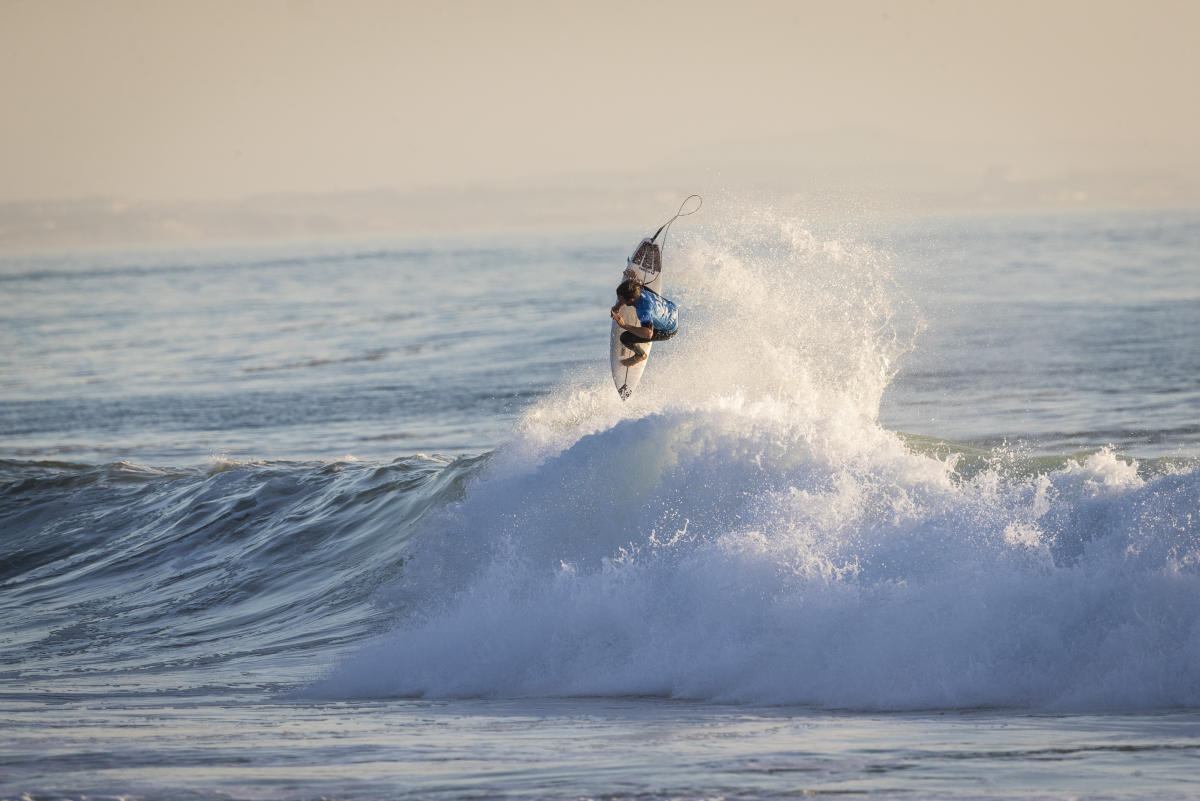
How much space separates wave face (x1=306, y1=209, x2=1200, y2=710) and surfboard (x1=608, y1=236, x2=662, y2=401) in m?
1.22

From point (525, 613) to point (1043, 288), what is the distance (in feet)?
130

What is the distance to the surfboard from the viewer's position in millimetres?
14312

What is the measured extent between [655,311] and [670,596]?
5.05 meters

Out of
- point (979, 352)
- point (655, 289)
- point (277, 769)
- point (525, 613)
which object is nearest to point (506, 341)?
point (979, 352)

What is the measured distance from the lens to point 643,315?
13.8 m

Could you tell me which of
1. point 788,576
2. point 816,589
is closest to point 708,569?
point 788,576

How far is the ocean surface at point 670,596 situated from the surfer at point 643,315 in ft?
2.60

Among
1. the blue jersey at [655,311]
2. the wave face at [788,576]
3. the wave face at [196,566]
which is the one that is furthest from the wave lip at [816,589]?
the blue jersey at [655,311]

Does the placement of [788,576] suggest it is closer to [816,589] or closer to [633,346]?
[816,589]

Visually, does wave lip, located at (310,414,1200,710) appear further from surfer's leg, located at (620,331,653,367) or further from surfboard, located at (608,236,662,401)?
surfboard, located at (608,236,662,401)

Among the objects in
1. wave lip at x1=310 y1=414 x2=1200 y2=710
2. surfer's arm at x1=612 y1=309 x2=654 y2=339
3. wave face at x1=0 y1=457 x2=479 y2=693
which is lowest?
wave face at x1=0 y1=457 x2=479 y2=693

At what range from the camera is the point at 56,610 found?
47.3 feet

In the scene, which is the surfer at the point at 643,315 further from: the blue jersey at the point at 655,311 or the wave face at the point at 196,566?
the wave face at the point at 196,566

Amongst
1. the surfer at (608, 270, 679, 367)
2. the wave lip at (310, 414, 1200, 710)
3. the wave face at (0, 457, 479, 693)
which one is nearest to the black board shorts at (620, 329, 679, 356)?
the surfer at (608, 270, 679, 367)
